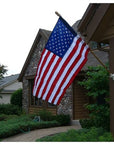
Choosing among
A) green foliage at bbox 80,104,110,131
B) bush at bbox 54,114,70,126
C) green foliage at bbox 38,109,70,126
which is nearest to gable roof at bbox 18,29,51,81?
green foliage at bbox 38,109,70,126

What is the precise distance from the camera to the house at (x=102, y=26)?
596 centimetres

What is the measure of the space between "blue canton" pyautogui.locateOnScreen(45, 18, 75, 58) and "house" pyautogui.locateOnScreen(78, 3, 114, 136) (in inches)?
24.3

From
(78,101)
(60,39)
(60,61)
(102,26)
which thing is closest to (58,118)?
(78,101)

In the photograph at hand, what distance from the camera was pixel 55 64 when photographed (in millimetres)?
6328

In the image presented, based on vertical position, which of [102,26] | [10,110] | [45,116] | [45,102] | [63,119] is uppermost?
[102,26]

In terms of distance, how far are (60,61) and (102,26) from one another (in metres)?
1.41

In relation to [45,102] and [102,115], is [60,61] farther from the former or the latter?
[45,102]

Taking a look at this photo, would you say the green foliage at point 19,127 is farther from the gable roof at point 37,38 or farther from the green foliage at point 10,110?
the green foliage at point 10,110

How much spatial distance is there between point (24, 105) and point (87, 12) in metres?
13.3

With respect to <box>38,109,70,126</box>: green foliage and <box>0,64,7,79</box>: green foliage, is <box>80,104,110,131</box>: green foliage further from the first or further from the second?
<box>0,64,7,79</box>: green foliage

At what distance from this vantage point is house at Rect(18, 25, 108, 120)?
13.9 metres

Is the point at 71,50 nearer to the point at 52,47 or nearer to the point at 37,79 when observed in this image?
the point at 52,47

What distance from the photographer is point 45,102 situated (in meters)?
16.3

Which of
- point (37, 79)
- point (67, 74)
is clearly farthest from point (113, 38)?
point (37, 79)
